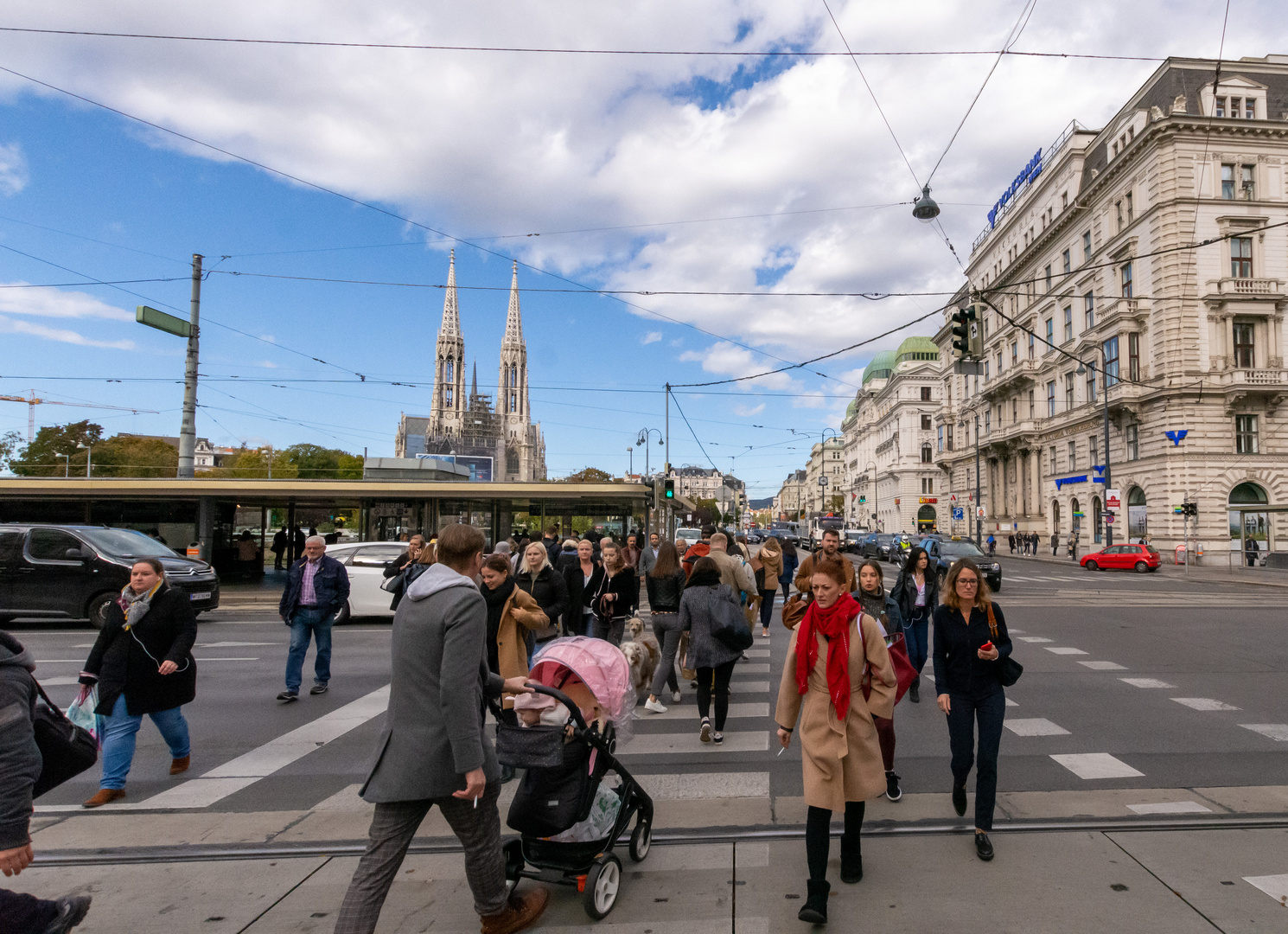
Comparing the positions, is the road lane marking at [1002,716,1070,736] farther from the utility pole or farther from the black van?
the utility pole

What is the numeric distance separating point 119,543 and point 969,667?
582 inches

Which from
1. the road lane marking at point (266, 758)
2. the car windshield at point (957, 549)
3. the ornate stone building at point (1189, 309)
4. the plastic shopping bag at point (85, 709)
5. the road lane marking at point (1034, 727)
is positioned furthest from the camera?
the ornate stone building at point (1189, 309)

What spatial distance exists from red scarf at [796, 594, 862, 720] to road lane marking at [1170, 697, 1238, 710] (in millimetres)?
5944

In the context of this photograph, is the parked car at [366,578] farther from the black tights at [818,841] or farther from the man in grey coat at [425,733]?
the black tights at [818,841]

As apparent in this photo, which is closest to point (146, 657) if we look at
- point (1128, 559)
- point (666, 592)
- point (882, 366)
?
point (666, 592)

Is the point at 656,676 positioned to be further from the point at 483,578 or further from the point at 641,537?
the point at 641,537

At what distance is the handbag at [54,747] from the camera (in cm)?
272

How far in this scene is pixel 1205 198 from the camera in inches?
1473

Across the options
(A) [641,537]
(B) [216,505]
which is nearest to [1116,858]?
(A) [641,537]

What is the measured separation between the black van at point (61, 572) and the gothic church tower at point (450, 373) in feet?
304

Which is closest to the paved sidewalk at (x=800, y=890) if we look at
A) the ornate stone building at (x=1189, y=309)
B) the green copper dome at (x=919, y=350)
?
the ornate stone building at (x=1189, y=309)

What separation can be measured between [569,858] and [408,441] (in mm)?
86223

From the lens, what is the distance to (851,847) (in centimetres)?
397

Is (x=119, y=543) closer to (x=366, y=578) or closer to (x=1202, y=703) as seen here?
(x=366, y=578)
